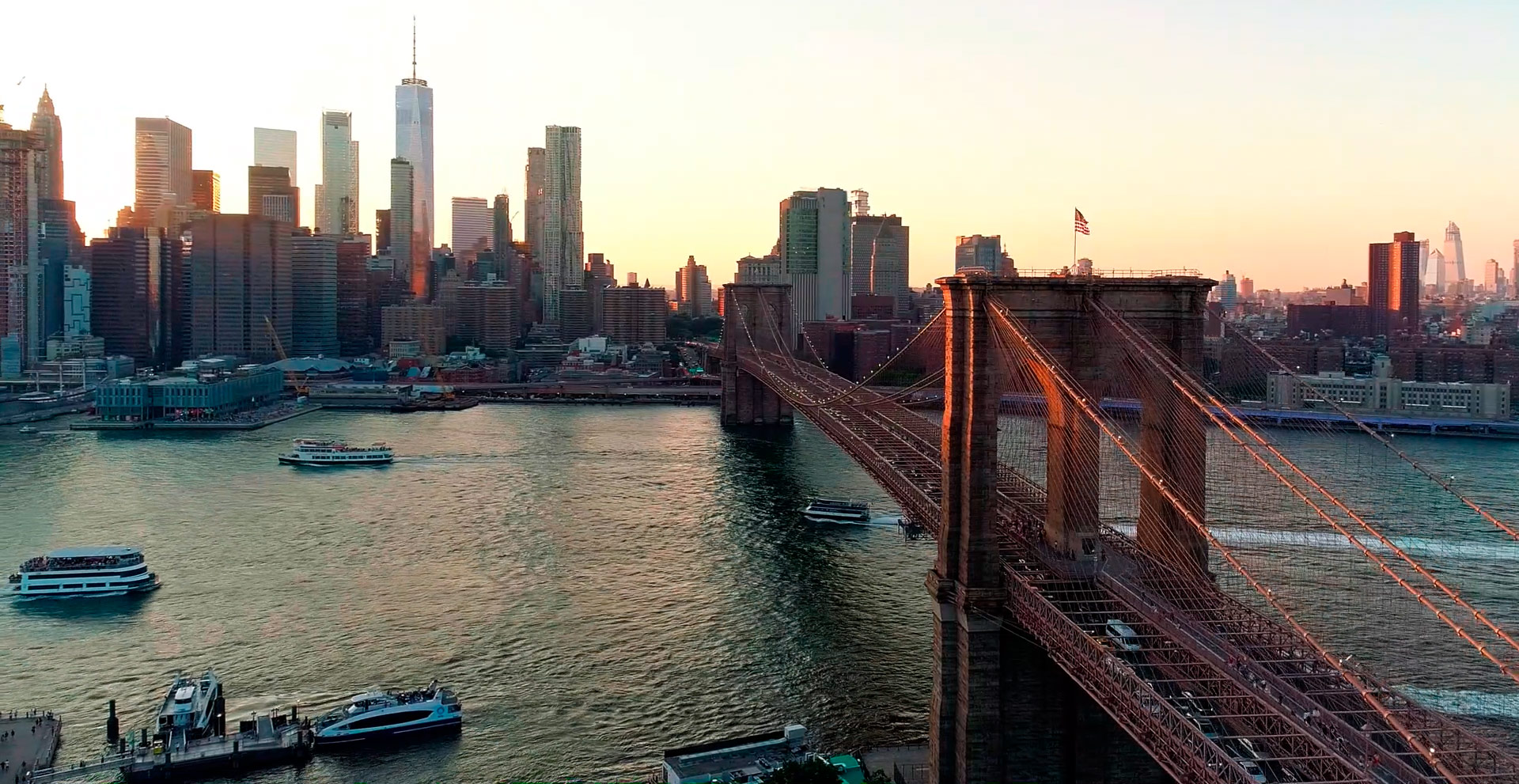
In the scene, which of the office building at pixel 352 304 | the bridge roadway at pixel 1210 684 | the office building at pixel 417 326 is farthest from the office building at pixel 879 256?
the bridge roadway at pixel 1210 684

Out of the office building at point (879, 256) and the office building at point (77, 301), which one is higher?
the office building at point (879, 256)

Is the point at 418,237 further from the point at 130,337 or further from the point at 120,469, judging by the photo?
the point at 120,469

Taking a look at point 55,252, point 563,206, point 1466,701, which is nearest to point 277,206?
point 55,252

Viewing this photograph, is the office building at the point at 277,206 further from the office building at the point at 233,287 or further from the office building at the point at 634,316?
the office building at the point at 634,316

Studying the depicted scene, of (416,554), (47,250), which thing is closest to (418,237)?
(47,250)

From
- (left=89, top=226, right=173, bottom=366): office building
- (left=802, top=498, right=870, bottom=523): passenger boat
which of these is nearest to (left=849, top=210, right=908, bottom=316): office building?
(left=89, top=226, right=173, bottom=366): office building

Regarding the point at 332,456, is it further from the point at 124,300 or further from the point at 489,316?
the point at 489,316
